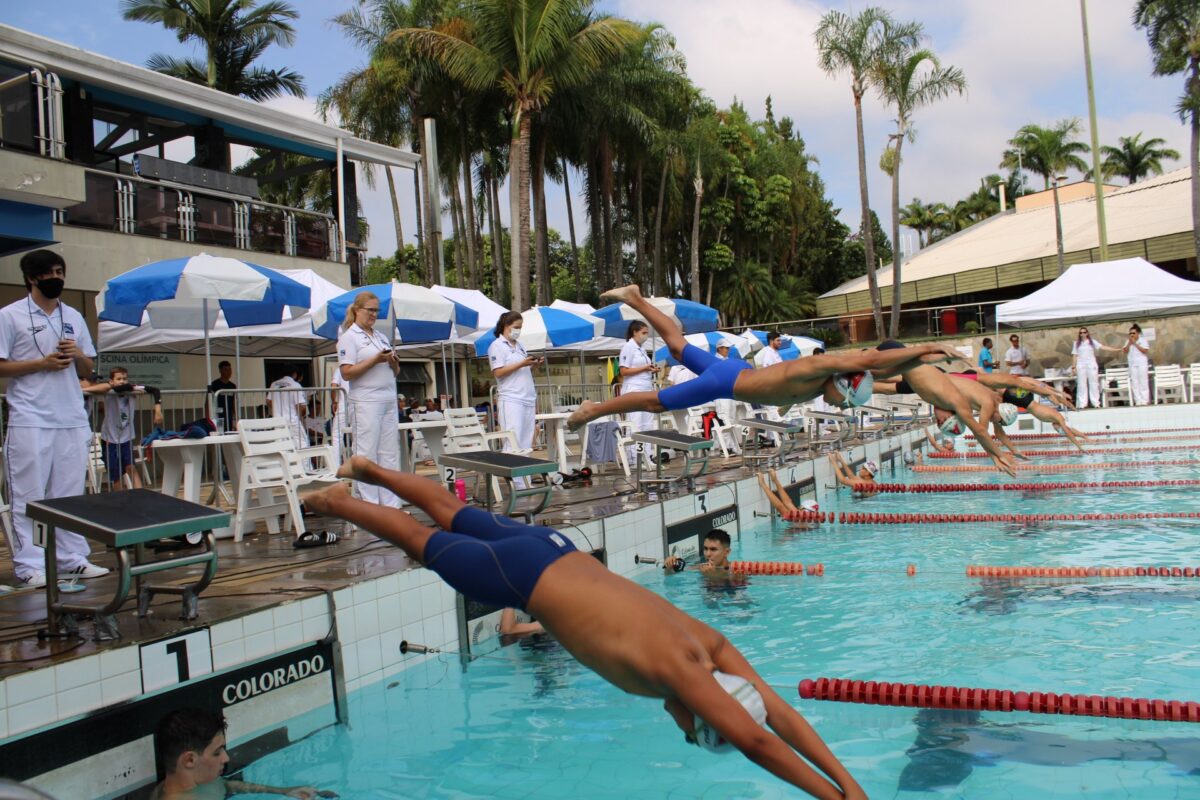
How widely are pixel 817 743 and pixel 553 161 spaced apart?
3169 centimetres

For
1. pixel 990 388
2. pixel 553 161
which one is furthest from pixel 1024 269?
pixel 990 388

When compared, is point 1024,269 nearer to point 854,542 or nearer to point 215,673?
point 854,542

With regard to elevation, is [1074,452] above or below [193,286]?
below

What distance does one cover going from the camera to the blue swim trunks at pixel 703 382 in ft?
18.9

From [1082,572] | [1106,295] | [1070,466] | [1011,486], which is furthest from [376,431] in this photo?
[1106,295]

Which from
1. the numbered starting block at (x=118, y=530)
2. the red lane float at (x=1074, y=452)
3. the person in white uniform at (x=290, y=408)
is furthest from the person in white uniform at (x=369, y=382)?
the red lane float at (x=1074, y=452)

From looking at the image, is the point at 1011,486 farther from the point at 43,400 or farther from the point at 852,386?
the point at 43,400

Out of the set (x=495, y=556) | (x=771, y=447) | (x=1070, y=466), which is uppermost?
(x=495, y=556)

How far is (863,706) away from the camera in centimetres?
516

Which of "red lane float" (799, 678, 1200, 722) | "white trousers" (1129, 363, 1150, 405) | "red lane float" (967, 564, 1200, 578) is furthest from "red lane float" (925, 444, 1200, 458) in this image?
"red lane float" (799, 678, 1200, 722)

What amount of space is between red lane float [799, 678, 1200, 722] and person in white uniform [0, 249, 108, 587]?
4524mm

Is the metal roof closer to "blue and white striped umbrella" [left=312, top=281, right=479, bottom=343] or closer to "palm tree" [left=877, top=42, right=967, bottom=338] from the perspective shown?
"blue and white striped umbrella" [left=312, top=281, right=479, bottom=343]

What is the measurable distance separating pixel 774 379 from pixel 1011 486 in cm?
975

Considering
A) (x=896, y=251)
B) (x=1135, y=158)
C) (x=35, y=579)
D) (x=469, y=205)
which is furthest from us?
(x=1135, y=158)
